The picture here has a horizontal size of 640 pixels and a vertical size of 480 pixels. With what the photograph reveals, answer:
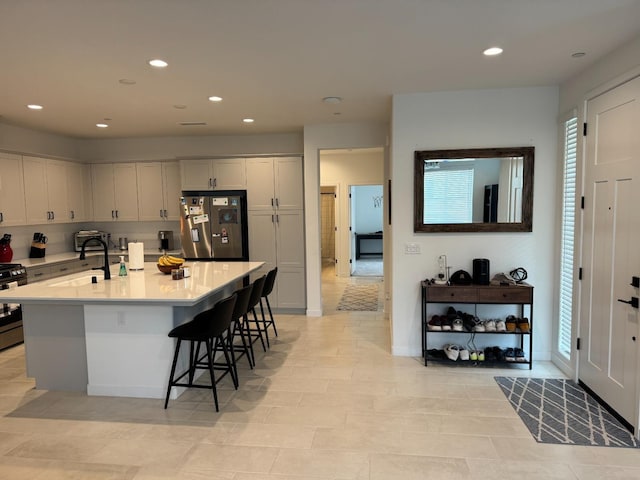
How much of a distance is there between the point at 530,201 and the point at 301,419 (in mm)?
2891

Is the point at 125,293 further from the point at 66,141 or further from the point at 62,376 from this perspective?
the point at 66,141

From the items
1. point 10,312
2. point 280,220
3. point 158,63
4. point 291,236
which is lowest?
point 10,312

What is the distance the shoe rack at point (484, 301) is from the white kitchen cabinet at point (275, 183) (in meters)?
2.57

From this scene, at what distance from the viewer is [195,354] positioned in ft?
12.3

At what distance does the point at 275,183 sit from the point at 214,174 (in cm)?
91

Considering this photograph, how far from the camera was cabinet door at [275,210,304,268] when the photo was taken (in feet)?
19.9

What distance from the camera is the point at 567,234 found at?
381cm

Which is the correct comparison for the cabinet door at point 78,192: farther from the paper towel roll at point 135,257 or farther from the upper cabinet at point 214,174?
the paper towel roll at point 135,257

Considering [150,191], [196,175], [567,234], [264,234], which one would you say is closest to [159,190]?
[150,191]

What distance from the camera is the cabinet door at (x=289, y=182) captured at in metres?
6.00

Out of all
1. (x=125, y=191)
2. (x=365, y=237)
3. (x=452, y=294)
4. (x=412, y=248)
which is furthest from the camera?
(x=365, y=237)

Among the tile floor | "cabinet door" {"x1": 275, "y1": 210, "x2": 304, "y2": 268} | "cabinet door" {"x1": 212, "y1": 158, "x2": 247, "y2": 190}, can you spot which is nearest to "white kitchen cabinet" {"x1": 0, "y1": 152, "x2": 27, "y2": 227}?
the tile floor

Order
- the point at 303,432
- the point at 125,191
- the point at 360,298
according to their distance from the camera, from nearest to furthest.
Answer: the point at 303,432 → the point at 125,191 → the point at 360,298

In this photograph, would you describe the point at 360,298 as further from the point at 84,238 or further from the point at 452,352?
the point at 84,238
